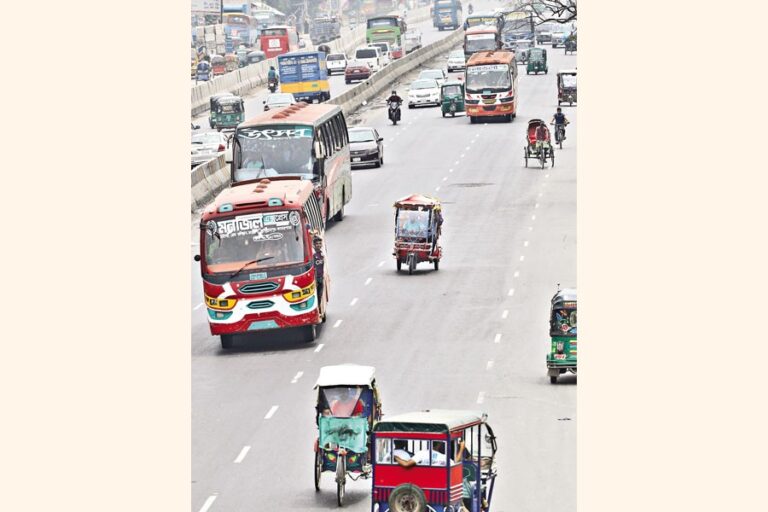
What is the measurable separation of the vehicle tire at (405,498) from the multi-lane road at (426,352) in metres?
2.98

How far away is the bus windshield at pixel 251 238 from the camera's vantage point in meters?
34.2

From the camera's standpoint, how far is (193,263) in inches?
1800

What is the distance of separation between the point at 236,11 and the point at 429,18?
5456 centimetres

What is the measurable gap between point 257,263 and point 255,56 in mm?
81163

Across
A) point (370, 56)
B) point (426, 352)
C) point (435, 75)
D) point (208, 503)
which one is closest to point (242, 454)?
point (208, 503)

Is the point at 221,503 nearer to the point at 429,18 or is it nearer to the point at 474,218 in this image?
the point at 474,218

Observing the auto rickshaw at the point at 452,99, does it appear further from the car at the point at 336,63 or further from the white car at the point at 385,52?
the car at the point at 336,63

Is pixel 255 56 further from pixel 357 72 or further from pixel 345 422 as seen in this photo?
pixel 345 422

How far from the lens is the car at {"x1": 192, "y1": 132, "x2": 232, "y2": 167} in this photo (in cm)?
6241

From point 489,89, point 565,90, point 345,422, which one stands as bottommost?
point 345,422

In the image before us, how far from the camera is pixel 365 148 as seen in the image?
61219 mm

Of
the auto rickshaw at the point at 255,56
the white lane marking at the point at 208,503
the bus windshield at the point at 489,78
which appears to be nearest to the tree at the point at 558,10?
the bus windshield at the point at 489,78

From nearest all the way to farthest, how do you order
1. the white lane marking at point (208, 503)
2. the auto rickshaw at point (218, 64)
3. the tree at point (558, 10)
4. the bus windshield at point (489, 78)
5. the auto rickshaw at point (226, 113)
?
the white lane marking at point (208, 503) < the tree at point (558, 10) < the bus windshield at point (489, 78) < the auto rickshaw at point (226, 113) < the auto rickshaw at point (218, 64)

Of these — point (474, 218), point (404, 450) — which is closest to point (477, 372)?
point (404, 450)
